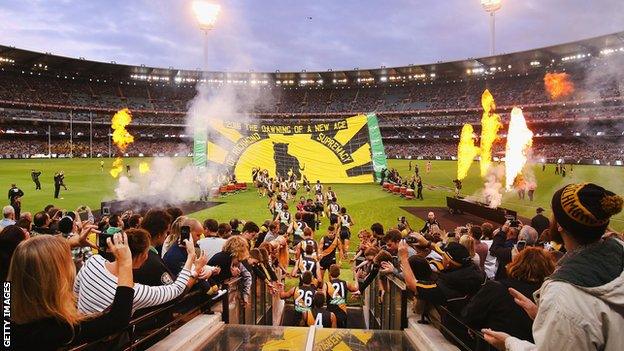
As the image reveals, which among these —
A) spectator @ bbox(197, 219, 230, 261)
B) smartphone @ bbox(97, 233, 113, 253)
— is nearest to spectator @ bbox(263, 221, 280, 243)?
spectator @ bbox(197, 219, 230, 261)

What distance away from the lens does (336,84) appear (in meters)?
80.7

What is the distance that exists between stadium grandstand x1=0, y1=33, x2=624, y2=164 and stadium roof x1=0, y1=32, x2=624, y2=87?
0.19 m

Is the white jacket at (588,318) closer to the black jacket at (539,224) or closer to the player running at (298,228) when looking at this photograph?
the black jacket at (539,224)

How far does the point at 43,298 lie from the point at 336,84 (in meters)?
80.8

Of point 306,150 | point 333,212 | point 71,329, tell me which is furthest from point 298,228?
point 306,150

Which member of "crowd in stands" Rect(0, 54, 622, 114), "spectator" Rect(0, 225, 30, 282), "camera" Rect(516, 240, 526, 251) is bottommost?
"camera" Rect(516, 240, 526, 251)

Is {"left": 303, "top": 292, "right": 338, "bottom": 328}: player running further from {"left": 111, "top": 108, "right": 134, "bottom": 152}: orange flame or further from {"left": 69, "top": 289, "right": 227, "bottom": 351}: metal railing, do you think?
{"left": 111, "top": 108, "right": 134, "bottom": 152}: orange flame

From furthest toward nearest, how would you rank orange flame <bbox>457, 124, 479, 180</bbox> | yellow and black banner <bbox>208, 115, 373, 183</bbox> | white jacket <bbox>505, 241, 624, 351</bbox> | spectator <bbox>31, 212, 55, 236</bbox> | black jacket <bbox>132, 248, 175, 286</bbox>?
orange flame <bbox>457, 124, 479, 180</bbox>
yellow and black banner <bbox>208, 115, 373, 183</bbox>
spectator <bbox>31, 212, 55, 236</bbox>
black jacket <bbox>132, 248, 175, 286</bbox>
white jacket <bbox>505, 241, 624, 351</bbox>

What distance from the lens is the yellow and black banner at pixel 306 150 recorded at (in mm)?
32406

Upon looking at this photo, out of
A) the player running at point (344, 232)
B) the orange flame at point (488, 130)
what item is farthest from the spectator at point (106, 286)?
the orange flame at point (488, 130)

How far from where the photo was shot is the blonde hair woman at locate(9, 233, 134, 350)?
90.3 inches

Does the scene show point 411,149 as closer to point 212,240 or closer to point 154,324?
point 212,240

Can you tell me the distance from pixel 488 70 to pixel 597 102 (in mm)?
18650

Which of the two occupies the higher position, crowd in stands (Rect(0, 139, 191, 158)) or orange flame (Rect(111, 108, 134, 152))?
orange flame (Rect(111, 108, 134, 152))
